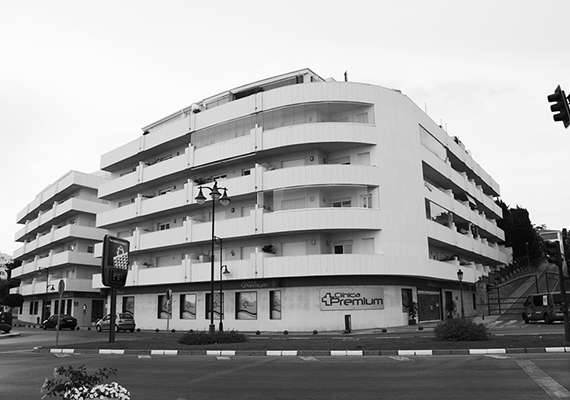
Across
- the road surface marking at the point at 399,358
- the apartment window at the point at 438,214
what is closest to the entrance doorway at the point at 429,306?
the apartment window at the point at 438,214

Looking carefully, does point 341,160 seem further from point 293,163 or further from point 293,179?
point 293,179

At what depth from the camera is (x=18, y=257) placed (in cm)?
7662

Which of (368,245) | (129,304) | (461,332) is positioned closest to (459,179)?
(368,245)

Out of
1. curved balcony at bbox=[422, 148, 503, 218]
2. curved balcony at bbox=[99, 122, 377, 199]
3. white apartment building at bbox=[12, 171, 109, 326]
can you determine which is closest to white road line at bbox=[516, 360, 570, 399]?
curved balcony at bbox=[99, 122, 377, 199]

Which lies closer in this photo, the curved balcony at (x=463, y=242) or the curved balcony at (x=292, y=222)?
the curved balcony at (x=292, y=222)

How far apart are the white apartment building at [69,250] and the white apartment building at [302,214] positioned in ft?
50.9

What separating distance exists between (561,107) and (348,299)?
23.9 metres

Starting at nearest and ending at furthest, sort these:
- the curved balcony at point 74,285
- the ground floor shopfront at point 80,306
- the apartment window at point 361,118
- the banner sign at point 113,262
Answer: the banner sign at point 113,262
the apartment window at point 361,118
the curved balcony at point 74,285
the ground floor shopfront at point 80,306

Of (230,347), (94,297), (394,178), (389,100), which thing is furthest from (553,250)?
(94,297)

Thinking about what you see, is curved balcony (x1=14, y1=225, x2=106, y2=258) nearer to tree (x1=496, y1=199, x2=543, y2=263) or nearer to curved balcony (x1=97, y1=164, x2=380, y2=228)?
curved balcony (x1=97, y1=164, x2=380, y2=228)

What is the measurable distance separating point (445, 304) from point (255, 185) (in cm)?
1986

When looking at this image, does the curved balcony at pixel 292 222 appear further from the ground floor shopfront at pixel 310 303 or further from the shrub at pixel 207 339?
the shrub at pixel 207 339

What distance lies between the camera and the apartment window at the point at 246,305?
3591cm

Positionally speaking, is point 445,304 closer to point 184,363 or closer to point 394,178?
point 394,178
